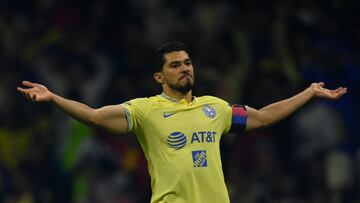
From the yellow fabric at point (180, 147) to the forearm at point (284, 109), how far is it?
17.4 inches

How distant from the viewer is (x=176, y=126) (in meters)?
8.66

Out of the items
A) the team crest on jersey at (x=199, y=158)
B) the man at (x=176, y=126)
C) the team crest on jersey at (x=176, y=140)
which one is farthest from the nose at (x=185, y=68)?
the team crest on jersey at (x=199, y=158)

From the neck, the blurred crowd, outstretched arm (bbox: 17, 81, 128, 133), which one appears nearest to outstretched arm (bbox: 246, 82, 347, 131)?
the neck

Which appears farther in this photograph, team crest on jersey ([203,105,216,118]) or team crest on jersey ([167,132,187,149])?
team crest on jersey ([203,105,216,118])

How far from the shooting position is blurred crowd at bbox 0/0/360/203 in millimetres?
12742

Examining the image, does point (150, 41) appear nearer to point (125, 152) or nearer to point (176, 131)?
point (125, 152)

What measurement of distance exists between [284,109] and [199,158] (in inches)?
35.9

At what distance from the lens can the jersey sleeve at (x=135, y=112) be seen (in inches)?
342

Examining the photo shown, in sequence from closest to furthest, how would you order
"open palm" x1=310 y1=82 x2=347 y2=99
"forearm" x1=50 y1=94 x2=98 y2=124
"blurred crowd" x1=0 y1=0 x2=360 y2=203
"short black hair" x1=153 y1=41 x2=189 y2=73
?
"forearm" x1=50 y1=94 x2=98 y2=124 < "short black hair" x1=153 y1=41 x2=189 y2=73 < "open palm" x1=310 y1=82 x2=347 y2=99 < "blurred crowd" x1=0 y1=0 x2=360 y2=203

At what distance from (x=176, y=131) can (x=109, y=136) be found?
17.4 ft

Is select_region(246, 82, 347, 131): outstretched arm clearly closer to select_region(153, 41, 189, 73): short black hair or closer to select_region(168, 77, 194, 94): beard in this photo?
select_region(168, 77, 194, 94): beard

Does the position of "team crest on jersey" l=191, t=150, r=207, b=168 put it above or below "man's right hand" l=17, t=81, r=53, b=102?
below

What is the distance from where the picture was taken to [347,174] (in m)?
12.5

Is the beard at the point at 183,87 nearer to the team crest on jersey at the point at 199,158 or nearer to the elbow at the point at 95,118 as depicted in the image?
the team crest on jersey at the point at 199,158
